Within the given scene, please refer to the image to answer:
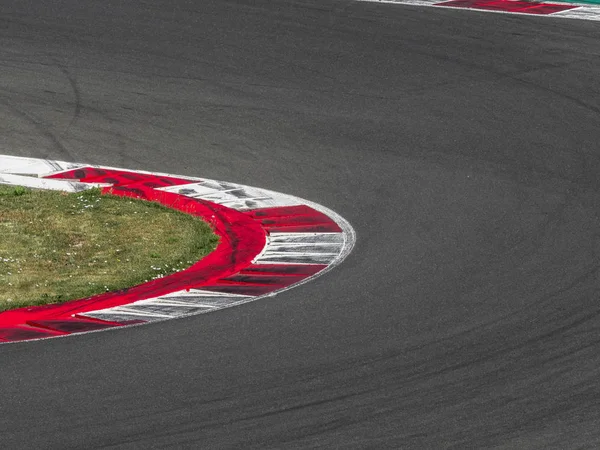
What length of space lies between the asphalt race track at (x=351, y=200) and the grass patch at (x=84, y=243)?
1.16m

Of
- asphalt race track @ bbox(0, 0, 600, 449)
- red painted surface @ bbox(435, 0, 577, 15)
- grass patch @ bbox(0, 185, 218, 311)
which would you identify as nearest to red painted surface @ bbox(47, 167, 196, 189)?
asphalt race track @ bbox(0, 0, 600, 449)

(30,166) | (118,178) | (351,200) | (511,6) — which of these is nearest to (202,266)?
(351,200)

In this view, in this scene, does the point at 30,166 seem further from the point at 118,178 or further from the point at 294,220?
the point at 294,220

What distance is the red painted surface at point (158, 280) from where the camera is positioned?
847 centimetres

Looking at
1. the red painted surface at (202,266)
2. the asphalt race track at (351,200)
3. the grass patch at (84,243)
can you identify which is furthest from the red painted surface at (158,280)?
the asphalt race track at (351,200)

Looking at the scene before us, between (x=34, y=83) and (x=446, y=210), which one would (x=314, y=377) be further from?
(x=34, y=83)

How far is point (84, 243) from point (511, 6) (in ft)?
32.1

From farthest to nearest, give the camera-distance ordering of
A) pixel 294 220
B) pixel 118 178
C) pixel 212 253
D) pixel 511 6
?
pixel 511 6
pixel 118 178
pixel 294 220
pixel 212 253

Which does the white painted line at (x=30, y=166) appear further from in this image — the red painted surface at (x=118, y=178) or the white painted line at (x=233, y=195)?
the white painted line at (x=233, y=195)

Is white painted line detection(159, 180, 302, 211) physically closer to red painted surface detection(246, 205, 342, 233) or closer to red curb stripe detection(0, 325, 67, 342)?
red painted surface detection(246, 205, 342, 233)

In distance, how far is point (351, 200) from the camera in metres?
11.6

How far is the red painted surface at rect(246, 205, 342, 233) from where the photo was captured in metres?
10.9

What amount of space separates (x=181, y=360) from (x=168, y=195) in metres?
4.41

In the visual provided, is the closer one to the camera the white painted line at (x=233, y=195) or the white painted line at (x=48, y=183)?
the white painted line at (x=233, y=195)
